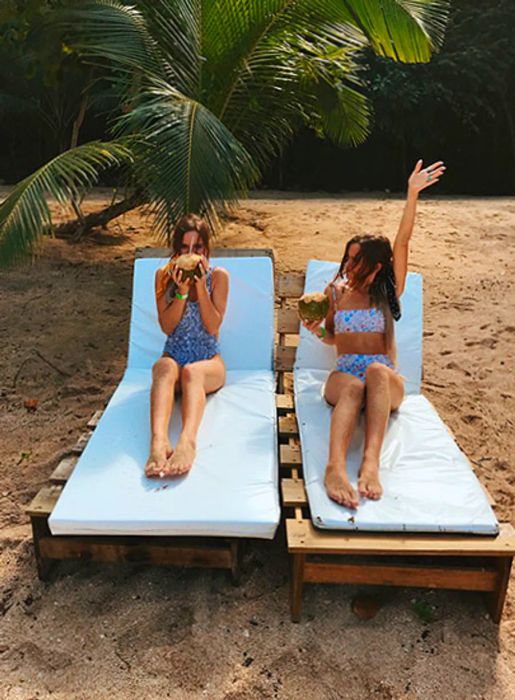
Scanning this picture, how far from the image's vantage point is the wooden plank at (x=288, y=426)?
3.25 meters

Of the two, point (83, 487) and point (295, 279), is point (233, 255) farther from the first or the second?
point (83, 487)

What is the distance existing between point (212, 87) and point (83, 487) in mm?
4003

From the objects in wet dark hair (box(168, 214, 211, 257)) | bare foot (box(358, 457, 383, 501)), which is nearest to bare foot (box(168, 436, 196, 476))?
bare foot (box(358, 457, 383, 501))

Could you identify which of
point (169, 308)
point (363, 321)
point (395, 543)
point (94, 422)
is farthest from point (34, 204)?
point (395, 543)

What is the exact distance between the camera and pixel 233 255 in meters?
4.44

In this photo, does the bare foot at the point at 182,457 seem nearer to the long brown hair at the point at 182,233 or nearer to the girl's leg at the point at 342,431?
the girl's leg at the point at 342,431

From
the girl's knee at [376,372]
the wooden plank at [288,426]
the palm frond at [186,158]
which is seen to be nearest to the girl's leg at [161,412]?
the wooden plank at [288,426]

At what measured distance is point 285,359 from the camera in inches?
155

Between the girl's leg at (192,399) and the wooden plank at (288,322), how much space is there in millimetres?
577

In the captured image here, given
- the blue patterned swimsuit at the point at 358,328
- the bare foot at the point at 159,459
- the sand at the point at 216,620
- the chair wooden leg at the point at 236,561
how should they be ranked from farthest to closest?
the blue patterned swimsuit at the point at 358,328, the bare foot at the point at 159,459, the chair wooden leg at the point at 236,561, the sand at the point at 216,620

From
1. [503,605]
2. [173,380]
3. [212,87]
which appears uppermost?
[212,87]

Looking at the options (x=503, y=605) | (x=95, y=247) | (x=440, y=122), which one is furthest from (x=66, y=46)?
(x=440, y=122)

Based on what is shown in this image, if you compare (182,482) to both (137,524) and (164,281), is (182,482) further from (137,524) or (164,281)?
(164,281)

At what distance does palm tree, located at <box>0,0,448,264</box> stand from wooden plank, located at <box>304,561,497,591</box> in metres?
2.70
